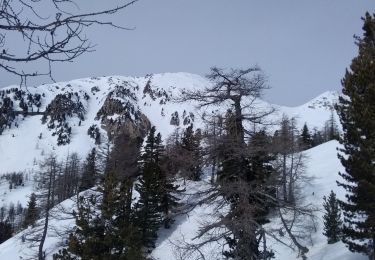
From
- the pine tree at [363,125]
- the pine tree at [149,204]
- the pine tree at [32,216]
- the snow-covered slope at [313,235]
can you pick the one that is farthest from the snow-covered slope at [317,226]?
the pine tree at [32,216]

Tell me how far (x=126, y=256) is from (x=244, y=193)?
12507mm

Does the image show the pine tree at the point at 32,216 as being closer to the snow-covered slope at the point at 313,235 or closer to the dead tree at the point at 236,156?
the snow-covered slope at the point at 313,235

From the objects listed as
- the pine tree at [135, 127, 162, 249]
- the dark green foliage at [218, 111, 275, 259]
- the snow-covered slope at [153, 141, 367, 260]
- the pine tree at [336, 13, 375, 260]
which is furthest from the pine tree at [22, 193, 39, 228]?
the dark green foliage at [218, 111, 275, 259]

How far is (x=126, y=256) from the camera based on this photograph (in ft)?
68.4

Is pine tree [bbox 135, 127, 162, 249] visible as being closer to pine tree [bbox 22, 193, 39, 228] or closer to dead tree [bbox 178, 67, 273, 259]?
pine tree [bbox 22, 193, 39, 228]

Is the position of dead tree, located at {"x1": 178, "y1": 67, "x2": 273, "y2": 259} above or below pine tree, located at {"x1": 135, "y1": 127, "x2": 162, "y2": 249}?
above

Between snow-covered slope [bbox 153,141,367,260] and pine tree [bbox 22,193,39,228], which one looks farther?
pine tree [bbox 22,193,39,228]

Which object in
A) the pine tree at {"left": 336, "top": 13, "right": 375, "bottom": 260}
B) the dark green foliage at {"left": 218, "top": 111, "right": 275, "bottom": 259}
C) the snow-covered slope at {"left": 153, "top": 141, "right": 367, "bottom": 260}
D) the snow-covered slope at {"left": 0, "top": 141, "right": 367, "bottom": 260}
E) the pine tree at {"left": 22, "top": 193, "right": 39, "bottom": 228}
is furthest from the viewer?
the pine tree at {"left": 22, "top": 193, "right": 39, "bottom": 228}

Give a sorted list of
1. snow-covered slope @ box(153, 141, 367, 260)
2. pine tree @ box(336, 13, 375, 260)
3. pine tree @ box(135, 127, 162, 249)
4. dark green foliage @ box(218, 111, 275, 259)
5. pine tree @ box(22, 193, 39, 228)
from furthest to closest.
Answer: pine tree @ box(22, 193, 39, 228) < pine tree @ box(135, 127, 162, 249) < snow-covered slope @ box(153, 141, 367, 260) < pine tree @ box(336, 13, 375, 260) < dark green foliage @ box(218, 111, 275, 259)

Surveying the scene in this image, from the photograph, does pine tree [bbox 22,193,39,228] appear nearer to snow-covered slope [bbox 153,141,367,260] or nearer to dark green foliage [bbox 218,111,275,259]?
snow-covered slope [bbox 153,141,367,260]

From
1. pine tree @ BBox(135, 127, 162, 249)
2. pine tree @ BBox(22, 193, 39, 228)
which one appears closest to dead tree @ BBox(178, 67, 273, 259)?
pine tree @ BBox(135, 127, 162, 249)

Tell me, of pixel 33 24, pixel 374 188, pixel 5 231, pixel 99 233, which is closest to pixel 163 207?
pixel 99 233

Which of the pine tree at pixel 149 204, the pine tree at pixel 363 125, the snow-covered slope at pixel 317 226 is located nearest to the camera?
the pine tree at pixel 363 125

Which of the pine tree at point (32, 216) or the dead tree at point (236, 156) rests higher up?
the dead tree at point (236, 156)
